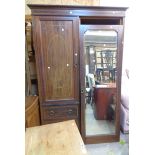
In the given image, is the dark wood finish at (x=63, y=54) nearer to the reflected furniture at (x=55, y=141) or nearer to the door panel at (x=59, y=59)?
the door panel at (x=59, y=59)

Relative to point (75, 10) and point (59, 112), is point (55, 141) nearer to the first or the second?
point (59, 112)

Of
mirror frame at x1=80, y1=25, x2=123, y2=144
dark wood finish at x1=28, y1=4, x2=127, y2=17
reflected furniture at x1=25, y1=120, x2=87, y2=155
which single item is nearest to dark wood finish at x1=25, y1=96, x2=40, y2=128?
reflected furniture at x1=25, y1=120, x2=87, y2=155

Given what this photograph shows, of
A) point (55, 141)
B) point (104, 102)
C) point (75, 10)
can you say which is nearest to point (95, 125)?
point (104, 102)

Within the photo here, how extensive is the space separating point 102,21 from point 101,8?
355 millimetres

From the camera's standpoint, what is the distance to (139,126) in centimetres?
66

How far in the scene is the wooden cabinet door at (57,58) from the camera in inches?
91.9

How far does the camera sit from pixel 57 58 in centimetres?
241

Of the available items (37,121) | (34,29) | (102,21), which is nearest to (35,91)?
(37,121)

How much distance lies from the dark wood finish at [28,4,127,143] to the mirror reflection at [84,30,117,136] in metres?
0.08

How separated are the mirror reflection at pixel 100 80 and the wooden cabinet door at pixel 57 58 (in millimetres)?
186

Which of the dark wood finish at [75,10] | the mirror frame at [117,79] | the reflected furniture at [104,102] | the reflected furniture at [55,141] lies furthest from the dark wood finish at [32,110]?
the dark wood finish at [75,10]

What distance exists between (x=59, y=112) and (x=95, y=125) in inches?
23.8

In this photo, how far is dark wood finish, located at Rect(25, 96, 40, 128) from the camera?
2.08 m
